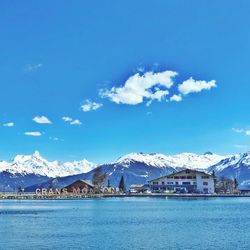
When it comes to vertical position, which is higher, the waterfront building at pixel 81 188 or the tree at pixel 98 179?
the tree at pixel 98 179

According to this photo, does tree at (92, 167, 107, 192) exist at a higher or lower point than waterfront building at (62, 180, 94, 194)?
higher

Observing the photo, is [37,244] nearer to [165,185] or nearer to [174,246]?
[174,246]

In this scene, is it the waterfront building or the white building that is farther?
the waterfront building

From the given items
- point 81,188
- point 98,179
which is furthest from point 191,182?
point 81,188

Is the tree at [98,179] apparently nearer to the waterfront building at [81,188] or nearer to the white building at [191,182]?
the waterfront building at [81,188]

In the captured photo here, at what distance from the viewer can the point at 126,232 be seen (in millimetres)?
47781

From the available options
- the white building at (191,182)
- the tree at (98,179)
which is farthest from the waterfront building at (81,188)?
the white building at (191,182)

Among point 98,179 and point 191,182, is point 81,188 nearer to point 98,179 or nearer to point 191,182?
point 98,179

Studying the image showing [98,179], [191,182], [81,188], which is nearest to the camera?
A: [191,182]

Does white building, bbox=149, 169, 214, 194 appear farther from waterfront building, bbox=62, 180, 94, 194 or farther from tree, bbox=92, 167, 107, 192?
waterfront building, bbox=62, 180, 94, 194

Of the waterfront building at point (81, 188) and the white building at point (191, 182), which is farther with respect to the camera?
the waterfront building at point (81, 188)

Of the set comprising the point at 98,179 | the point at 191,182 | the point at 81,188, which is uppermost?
the point at 98,179

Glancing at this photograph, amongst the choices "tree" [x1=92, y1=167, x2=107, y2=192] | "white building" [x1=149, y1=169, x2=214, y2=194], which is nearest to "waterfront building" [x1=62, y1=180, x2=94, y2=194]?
"tree" [x1=92, y1=167, x2=107, y2=192]

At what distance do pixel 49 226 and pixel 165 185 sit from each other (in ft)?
434
